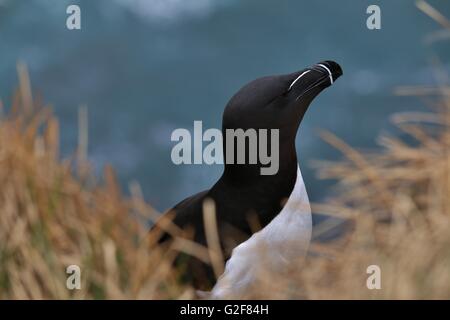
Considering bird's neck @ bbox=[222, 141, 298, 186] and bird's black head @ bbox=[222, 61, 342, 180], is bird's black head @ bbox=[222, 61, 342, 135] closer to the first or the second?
bird's black head @ bbox=[222, 61, 342, 180]

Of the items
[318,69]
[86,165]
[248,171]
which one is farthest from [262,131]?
[86,165]

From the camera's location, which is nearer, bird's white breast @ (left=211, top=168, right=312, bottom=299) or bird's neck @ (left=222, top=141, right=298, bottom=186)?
bird's white breast @ (left=211, top=168, right=312, bottom=299)

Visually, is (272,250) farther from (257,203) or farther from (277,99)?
(277,99)

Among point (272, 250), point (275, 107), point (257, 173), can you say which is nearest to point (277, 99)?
point (275, 107)

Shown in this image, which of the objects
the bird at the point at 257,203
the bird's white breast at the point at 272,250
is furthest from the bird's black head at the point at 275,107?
the bird's white breast at the point at 272,250

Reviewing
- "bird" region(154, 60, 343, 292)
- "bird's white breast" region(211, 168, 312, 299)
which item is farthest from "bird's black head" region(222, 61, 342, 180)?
"bird's white breast" region(211, 168, 312, 299)

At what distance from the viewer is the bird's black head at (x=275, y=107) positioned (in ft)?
14.2

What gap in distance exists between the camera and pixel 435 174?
13.6ft

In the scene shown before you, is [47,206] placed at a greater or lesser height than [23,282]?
greater

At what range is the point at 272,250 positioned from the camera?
170 inches

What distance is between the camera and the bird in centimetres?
422
